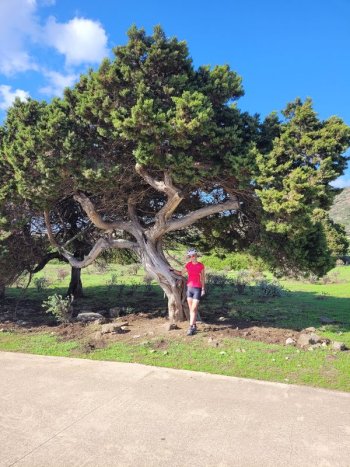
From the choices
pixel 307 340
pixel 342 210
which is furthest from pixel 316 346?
pixel 342 210

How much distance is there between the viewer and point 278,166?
779cm

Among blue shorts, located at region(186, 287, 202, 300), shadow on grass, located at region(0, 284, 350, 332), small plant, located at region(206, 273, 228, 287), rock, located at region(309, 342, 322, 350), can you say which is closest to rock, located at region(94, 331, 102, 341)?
blue shorts, located at region(186, 287, 202, 300)

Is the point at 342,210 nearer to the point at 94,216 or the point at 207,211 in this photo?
the point at 207,211

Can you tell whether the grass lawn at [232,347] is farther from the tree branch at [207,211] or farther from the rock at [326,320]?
the tree branch at [207,211]

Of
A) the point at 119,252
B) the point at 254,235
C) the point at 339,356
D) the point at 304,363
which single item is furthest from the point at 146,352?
the point at 119,252

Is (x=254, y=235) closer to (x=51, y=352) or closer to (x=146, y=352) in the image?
(x=146, y=352)

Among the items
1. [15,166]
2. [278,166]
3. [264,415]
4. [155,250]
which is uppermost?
[15,166]

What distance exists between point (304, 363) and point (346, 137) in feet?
15.0

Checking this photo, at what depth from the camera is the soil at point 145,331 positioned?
810 cm

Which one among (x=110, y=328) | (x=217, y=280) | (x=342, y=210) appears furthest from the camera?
(x=342, y=210)

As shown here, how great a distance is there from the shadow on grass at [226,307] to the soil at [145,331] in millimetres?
243

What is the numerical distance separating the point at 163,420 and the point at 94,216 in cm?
626

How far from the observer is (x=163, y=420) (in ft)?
14.6

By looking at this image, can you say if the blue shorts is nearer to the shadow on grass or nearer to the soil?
the soil
